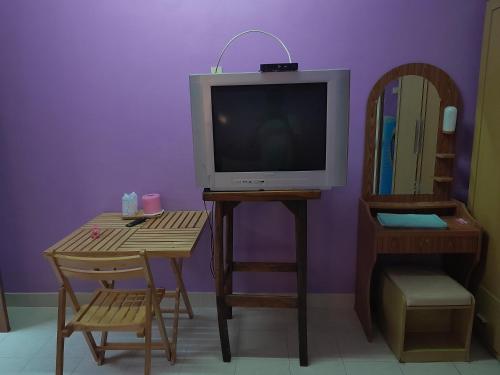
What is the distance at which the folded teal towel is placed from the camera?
2.11m

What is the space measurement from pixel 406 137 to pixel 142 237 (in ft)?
5.64

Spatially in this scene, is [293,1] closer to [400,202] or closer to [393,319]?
[400,202]

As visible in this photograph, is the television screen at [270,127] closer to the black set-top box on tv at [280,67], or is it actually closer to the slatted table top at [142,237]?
the black set-top box on tv at [280,67]

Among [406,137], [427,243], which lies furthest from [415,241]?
[406,137]

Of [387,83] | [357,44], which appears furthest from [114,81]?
[387,83]

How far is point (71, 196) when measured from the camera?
2.54 metres

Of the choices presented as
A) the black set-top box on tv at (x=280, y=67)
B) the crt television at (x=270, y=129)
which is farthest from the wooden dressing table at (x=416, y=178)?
the black set-top box on tv at (x=280, y=67)

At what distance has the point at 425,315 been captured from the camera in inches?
87.5

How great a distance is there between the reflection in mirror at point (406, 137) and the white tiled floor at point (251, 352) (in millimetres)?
974

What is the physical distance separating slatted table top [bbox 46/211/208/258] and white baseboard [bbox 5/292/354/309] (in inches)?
26.0

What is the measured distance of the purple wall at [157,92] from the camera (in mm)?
2229

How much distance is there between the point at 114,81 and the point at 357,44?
1544mm

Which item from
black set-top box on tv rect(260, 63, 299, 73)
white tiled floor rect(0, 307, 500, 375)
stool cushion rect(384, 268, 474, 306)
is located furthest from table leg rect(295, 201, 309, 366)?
black set-top box on tv rect(260, 63, 299, 73)

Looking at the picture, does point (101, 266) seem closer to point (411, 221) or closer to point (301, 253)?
point (301, 253)
